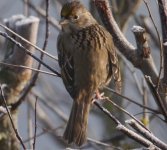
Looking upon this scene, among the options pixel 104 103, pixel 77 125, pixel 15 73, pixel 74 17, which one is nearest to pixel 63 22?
pixel 74 17

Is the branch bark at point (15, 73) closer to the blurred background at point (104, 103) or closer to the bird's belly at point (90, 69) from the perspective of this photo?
the blurred background at point (104, 103)

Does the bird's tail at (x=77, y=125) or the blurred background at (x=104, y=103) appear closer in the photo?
the bird's tail at (x=77, y=125)

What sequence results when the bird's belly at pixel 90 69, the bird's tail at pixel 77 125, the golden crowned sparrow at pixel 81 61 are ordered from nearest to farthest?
1. the bird's tail at pixel 77 125
2. the golden crowned sparrow at pixel 81 61
3. the bird's belly at pixel 90 69

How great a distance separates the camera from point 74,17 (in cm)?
457

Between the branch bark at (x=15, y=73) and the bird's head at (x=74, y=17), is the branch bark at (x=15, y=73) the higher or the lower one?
the lower one

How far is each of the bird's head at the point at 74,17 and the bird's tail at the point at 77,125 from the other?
2.28ft

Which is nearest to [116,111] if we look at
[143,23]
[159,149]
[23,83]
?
[143,23]

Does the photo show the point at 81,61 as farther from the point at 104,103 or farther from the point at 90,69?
the point at 104,103

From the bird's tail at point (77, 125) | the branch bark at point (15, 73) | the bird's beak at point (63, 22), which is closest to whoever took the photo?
the bird's tail at point (77, 125)

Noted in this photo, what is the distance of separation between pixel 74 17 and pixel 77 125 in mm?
1003

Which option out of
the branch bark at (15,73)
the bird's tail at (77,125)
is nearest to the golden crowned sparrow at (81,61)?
the bird's tail at (77,125)


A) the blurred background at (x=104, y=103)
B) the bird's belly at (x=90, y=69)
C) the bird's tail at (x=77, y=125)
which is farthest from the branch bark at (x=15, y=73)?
the bird's tail at (x=77, y=125)

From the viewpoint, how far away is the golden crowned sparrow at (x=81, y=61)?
4.02 m

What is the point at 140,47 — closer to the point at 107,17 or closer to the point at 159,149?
the point at 107,17
